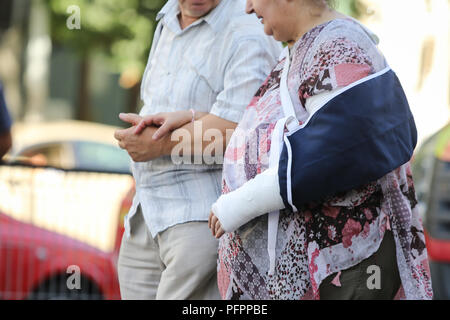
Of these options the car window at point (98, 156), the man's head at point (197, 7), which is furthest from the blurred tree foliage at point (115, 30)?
the man's head at point (197, 7)

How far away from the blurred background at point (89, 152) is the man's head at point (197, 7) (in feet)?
1.61

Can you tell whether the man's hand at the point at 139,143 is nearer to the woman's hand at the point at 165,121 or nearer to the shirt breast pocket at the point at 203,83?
the woman's hand at the point at 165,121

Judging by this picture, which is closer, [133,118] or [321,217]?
[321,217]

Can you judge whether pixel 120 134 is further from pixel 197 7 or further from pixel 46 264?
pixel 46 264

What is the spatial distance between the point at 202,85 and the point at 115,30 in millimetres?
14448

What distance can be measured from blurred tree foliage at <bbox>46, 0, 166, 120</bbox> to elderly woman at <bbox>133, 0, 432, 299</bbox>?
13.9m

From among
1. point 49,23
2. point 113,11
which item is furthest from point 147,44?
point 49,23

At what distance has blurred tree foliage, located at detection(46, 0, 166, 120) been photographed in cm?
1655

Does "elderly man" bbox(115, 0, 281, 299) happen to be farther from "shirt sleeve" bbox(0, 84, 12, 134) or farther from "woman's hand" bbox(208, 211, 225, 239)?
"shirt sleeve" bbox(0, 84, 12, 134)

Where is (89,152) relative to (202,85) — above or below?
below

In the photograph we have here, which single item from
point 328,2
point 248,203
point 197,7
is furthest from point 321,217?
point 197,7

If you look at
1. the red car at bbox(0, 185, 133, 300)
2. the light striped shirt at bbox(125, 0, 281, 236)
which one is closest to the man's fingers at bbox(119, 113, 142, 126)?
the light striped shirt at bbox(125, 0, 281, 236)

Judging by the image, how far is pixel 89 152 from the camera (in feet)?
30.8

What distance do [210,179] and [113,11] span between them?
14.5 m
